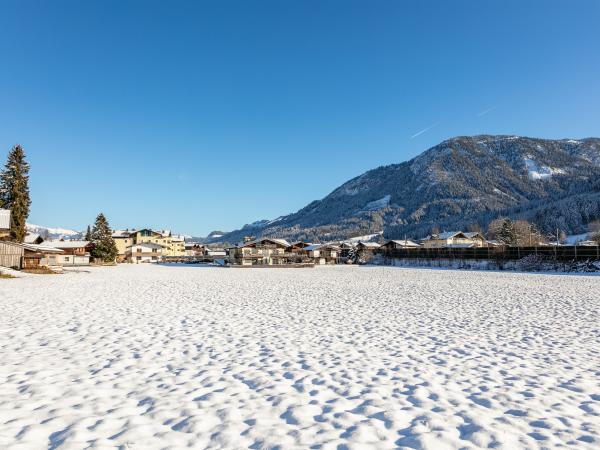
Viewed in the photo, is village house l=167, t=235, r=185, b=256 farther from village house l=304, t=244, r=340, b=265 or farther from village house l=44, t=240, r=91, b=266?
village house l=304, t=244, r=340, b=265

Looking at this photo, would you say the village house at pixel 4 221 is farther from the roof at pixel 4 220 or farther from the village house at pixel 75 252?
the village house at pixel 75 252

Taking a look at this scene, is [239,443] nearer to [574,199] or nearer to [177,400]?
[177,400]

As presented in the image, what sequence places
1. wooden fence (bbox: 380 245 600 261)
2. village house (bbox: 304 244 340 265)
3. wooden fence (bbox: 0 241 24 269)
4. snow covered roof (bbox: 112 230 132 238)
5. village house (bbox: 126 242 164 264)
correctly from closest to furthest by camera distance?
wooden fence (bbox: 0 241 24 269) < wooden fence (bbox: 380 245 600 261) < village house (bbox: 304 244 340 265) < village house (bbox: 126 242 164 264) < snow covered roof (bbox: 112 230 132 238)

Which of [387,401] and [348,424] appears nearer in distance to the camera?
[348,424]

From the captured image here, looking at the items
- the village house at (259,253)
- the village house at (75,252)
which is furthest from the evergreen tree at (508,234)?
the village house at (75,252)

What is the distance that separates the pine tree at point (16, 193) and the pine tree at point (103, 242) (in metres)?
26.0

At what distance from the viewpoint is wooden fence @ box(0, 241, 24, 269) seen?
129ft

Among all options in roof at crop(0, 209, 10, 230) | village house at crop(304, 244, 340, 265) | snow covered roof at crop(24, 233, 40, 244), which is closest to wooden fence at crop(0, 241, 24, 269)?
roof at crop(0, 209, 10, 230)

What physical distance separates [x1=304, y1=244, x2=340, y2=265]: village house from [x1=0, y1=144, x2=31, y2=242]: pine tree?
192ft

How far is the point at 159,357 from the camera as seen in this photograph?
7.85m

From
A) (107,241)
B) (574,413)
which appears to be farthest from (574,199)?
(574,413)

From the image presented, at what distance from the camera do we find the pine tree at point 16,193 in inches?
1823

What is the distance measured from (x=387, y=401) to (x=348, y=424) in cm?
105

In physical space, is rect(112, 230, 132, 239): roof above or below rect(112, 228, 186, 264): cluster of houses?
above
